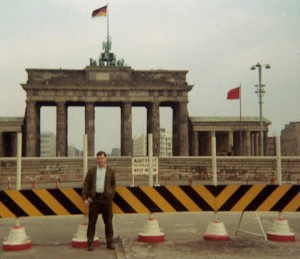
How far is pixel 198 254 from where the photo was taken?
7.77 metres

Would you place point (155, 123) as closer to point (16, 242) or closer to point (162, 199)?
point (162, 199)

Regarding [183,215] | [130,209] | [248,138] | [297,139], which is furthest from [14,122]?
[297,139]

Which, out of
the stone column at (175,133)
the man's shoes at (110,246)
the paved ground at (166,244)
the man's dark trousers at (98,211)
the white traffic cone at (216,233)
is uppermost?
the stone column at (175,133)

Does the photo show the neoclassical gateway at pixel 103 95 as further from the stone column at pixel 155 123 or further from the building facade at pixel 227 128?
the building facade at pixel 227 128

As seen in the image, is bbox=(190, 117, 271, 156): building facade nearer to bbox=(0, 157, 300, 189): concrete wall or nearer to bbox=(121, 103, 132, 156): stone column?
bbox=(121, 103, 132, 156): stone column

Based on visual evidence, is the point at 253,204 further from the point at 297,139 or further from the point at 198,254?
the point at 297,139

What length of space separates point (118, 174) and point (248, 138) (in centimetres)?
2942

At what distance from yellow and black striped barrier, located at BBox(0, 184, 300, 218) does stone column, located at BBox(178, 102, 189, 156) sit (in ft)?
155

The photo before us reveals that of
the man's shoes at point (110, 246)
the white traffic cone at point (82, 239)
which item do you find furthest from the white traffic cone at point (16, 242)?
the man's shoes at point (110, 246)

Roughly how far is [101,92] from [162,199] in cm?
4733

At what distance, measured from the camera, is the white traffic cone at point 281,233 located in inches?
352

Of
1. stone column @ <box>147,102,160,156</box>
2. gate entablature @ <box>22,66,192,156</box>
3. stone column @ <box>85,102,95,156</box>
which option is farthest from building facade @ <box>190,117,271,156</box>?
stone column @ <box>85,102,95,156</box>

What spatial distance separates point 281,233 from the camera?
29.6 feet

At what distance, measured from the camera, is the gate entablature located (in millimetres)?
54656
